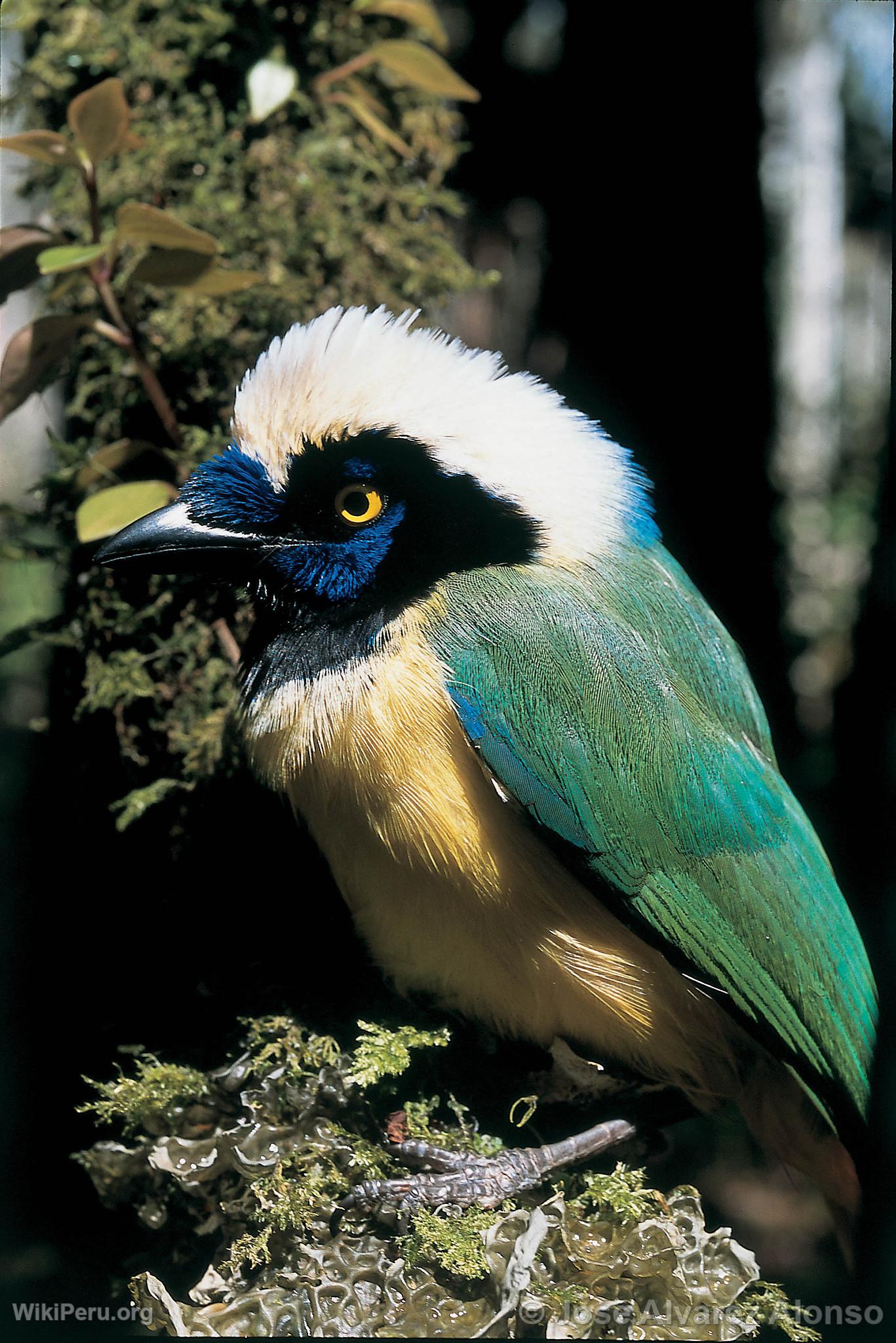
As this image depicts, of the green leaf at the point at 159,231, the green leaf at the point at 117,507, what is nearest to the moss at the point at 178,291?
the green leaf at the point at 117,507

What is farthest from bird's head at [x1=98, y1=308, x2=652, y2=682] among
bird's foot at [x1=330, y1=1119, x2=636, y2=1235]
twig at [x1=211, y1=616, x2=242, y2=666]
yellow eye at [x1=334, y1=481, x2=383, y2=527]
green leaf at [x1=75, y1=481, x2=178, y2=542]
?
bird's foot at [x1=330, y1=1119, x2=636, y2=1235]

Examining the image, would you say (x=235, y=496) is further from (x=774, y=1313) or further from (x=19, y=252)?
(x=774, y=1313)

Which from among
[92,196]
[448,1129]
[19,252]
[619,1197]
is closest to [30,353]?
[19,252]

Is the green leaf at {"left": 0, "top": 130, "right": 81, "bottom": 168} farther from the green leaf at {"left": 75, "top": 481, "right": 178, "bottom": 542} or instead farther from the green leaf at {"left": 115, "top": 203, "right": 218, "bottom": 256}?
the green leaf at {"left": 75, "top": 481, "right": 178, "bottom": 542}

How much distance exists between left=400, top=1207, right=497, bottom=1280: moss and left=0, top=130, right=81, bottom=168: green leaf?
1816 mm

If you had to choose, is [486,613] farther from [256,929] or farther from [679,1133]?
[679,1133]

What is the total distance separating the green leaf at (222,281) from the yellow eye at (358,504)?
19.5 inches

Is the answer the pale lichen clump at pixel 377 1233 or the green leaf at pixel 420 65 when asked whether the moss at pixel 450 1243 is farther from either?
the green leaf at pixel 420 65

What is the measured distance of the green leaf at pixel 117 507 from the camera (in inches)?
74.6

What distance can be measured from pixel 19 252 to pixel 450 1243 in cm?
177

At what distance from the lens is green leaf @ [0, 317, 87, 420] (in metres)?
1.84

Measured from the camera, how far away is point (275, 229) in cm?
215

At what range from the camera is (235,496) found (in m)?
1.67

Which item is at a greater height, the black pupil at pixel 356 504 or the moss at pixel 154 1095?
the black pupil at pixel 356 504
